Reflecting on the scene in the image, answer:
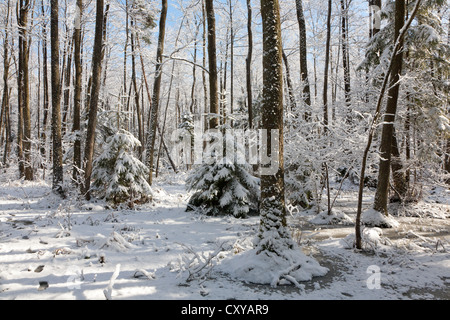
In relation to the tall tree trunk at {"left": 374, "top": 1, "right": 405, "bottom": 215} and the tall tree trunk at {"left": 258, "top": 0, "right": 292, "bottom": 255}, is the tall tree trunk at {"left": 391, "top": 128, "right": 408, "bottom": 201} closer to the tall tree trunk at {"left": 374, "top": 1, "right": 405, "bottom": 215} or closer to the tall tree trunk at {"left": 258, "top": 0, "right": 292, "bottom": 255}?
the tall tree trunk at {"left": 374, "top": 1, "right": 405, "bottom": 215}

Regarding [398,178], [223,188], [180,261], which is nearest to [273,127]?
[180,261]

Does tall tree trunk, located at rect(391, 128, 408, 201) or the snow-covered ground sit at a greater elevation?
tall tree trunk, located at rect(391, 128, 408, 201)

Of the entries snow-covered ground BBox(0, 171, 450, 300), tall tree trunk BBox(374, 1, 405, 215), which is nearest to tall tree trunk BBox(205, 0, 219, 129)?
snow-covered ground BBox(0, 171, 450, 300)

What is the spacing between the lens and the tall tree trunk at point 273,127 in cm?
450

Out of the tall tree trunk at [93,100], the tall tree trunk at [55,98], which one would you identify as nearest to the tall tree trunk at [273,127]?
the tall tree trunk at [93,100]

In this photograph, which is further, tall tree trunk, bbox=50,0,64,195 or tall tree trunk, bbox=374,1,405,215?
tall tree trunk, bbox=50,0,64,195

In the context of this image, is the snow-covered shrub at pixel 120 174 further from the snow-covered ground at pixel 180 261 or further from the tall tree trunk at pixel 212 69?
the tall tree trunk at pixel 212 69

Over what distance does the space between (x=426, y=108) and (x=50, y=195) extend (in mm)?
13737

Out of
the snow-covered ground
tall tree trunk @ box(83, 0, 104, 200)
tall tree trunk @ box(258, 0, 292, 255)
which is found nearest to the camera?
the snow-covered ground

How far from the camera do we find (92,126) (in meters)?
9.62

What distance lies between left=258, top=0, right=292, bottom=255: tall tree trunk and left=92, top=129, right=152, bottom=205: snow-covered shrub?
620 centimetres

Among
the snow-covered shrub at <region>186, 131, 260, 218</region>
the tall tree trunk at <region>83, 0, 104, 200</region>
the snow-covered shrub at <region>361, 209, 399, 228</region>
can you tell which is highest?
the tall tree trunk at <region>83, 0, 104, 200</region>

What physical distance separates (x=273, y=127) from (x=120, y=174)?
22.0ft

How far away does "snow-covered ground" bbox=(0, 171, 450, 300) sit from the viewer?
358cm
